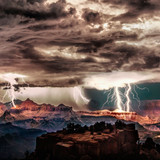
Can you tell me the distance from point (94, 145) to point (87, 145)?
1.98 metres

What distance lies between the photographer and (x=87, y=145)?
54469 millimetres

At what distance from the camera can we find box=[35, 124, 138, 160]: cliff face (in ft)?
176

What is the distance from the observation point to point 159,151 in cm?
8300

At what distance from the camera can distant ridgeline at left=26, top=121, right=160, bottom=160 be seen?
53594 millimetres

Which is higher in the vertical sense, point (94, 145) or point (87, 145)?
point (94, 145)

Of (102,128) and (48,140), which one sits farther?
(102,128)

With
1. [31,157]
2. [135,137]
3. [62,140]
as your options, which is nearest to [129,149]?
[135,137]

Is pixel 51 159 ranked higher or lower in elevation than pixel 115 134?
lower

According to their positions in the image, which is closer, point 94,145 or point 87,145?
point 94,145

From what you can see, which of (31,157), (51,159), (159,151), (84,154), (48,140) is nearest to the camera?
(84,154)

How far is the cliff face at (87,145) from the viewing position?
5350cm

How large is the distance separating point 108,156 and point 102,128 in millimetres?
15473

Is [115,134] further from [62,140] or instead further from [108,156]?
[62,140]

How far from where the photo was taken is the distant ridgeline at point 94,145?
5359 centimetres
